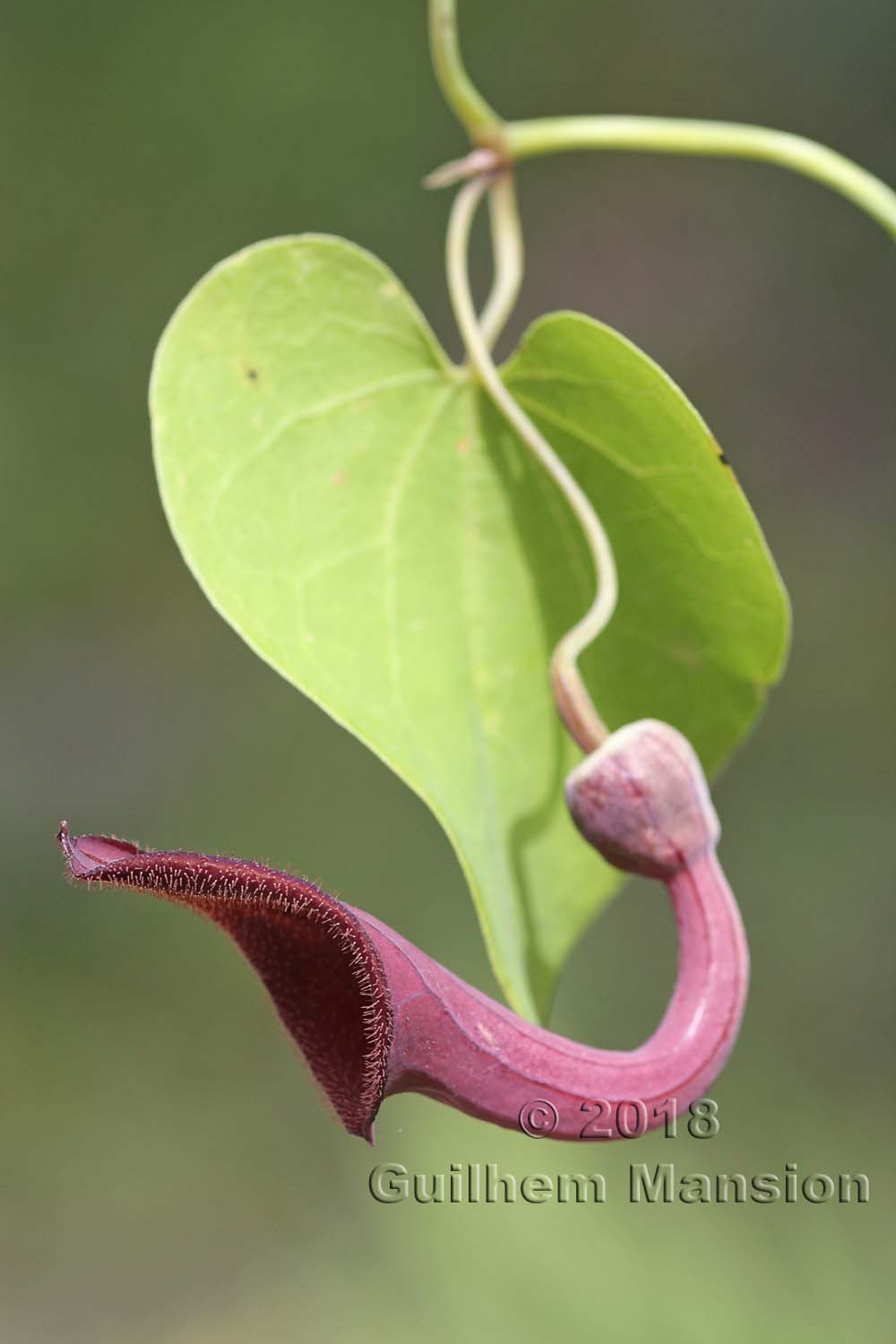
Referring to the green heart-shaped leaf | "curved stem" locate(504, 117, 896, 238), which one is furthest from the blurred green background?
"curved stem" locate(504, 117, 896, 238)

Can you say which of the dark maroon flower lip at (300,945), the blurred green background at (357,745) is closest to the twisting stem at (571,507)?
the dark maroon flower lip at (300,945)

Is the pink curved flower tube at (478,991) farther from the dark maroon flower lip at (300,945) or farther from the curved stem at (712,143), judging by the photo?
the curved stem at (712,143)

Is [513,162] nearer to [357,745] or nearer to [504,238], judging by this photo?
[504,238]

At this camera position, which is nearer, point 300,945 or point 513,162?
point 300,945

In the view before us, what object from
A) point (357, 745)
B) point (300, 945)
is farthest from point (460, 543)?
point (357, 745)

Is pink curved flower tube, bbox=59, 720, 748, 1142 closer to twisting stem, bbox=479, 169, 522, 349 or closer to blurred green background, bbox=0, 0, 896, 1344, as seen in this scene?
twisting stem, bbox=479, 169, 522, 349

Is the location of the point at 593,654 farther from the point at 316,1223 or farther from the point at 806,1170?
the point at 316,1223
